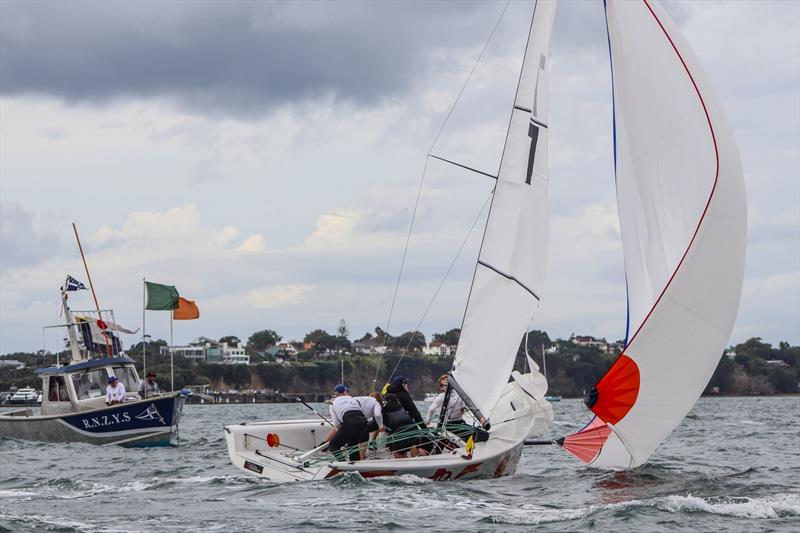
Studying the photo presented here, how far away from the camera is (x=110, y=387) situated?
2669 cm

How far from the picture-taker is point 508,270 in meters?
15.5

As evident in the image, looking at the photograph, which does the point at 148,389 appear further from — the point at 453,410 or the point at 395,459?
the point at 395,459

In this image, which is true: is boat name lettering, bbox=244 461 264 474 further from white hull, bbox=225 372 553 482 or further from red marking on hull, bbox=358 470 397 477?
red marking on hull, bbox=358 470 397 477

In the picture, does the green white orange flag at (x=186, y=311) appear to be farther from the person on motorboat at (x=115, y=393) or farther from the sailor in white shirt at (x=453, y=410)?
the sailor in white shirt at (x=453, y=410)

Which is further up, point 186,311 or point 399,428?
point 186,311

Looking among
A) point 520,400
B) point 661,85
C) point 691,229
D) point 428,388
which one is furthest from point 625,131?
point 428,388

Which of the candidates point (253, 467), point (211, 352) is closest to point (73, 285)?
point (253, 467)

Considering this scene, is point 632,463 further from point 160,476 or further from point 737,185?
point 160,476

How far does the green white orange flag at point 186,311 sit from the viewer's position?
30.8 m

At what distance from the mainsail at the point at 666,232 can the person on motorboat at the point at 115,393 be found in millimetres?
14046

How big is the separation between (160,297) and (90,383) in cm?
317

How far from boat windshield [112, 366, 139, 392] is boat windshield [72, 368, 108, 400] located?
1.06 feet

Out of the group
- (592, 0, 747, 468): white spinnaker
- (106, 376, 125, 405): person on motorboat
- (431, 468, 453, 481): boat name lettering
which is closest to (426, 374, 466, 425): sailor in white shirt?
(431, 468, 453, 481): boat name lettering

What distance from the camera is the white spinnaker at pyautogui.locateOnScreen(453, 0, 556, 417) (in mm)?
15539
